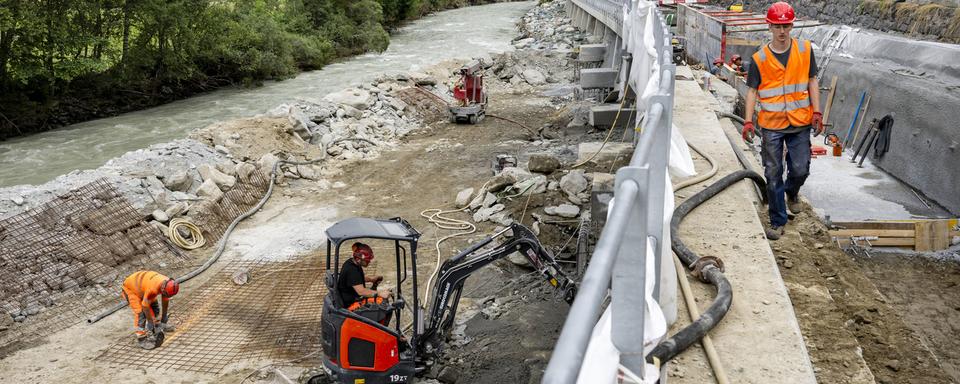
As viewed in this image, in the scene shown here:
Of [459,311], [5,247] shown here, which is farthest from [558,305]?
[5,247]

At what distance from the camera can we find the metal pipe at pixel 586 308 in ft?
4.36

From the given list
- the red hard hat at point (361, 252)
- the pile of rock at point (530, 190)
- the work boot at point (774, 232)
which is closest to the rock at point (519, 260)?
the pile of rock at point (530, 190)

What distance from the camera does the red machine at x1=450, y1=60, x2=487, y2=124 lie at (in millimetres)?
21281

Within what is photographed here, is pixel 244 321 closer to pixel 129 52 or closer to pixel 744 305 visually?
pixel 744 305

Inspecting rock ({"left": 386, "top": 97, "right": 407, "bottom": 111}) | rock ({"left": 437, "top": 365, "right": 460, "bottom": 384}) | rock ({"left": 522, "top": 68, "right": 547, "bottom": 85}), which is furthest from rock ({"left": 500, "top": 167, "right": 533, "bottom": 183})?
rock ({"left": 522, "top": 68, "right": 547, "bottom": 85})

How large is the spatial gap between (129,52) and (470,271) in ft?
56.6

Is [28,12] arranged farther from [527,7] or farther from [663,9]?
[527,7]

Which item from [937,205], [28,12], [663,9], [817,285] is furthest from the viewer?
[663,9]

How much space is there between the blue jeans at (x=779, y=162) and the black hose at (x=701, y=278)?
298 millimetres

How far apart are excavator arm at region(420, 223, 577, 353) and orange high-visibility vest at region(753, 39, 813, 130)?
2.73 m

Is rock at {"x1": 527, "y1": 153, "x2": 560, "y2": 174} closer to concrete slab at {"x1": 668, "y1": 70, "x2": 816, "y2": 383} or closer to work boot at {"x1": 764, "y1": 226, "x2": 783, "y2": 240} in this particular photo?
concrete slab at {"x1": 668, "y1": 70, "x2": 816, "y2": 383}

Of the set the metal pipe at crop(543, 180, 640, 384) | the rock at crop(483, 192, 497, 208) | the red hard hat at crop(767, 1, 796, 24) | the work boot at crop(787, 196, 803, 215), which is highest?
the red hard hat at crop(767, 1, 796, 24)

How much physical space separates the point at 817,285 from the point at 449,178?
36.6 ft

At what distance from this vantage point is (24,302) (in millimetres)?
9625
